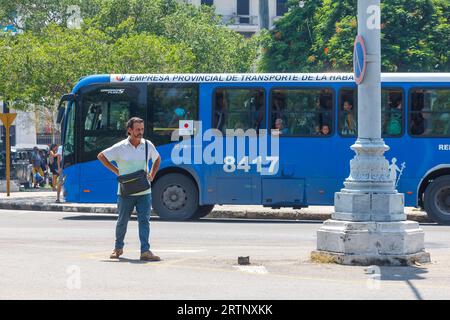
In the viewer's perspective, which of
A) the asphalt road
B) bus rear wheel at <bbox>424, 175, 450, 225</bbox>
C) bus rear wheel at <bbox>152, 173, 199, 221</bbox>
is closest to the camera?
the asphalt road

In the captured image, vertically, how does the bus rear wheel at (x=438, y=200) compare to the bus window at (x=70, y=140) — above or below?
below

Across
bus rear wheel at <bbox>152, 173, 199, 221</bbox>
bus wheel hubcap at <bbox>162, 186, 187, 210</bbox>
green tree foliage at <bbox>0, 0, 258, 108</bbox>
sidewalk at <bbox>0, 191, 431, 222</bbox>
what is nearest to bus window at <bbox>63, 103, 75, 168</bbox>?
A: bus rear wheel at <bbox>152, 173, 199, 221</bbox>

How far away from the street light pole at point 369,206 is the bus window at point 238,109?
9.28 metres

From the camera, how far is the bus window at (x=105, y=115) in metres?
23.1

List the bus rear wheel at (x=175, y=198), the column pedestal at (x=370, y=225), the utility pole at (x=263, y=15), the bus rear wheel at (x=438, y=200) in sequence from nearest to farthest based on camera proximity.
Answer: the column pedestal at (x=370, y=225), the bus rear wheel at (x=438, y=200), the bus rear wheel at (x=175, y=198), the utility pole at (x=263, y=15)

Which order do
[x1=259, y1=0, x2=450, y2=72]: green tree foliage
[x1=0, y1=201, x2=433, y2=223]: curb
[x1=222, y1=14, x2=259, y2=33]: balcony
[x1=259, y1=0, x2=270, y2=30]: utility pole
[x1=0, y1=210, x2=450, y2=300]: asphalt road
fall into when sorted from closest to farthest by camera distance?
[x1=0, y1=210, x2=450, y2=300]: asphalt road < [x1=0, y1=201, x2=433, y2=223]: curb < [x1=259, y1=0, x2=450, y2=72]: green tree foliage < [x1=259, y1=0, x2=270, y2=30]: utility pole < [x1=222, y1=14, x2=259, y2=33]: balcony

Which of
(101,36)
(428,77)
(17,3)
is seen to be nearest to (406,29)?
→ (101,36)

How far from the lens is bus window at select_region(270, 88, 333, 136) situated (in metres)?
22.4

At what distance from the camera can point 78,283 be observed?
35.8ft

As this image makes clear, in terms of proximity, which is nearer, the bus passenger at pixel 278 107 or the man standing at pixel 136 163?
the man standing at pixel 136 163

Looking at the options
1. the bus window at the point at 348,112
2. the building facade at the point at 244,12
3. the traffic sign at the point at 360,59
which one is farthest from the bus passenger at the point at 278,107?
the building facade at the point at 244,12

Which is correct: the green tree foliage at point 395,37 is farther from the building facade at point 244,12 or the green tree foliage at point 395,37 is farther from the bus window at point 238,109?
the building facade at point 244,12

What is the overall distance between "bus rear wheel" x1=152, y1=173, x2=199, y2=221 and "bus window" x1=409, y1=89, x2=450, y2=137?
4684 millimetres

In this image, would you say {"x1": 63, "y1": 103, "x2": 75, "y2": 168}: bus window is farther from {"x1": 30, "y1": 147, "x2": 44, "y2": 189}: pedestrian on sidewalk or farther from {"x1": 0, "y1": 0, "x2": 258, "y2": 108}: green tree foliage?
{"x1": 30, "y1": 147, "x2": 44, "y2": 189}: pedestrian on sidewalk
